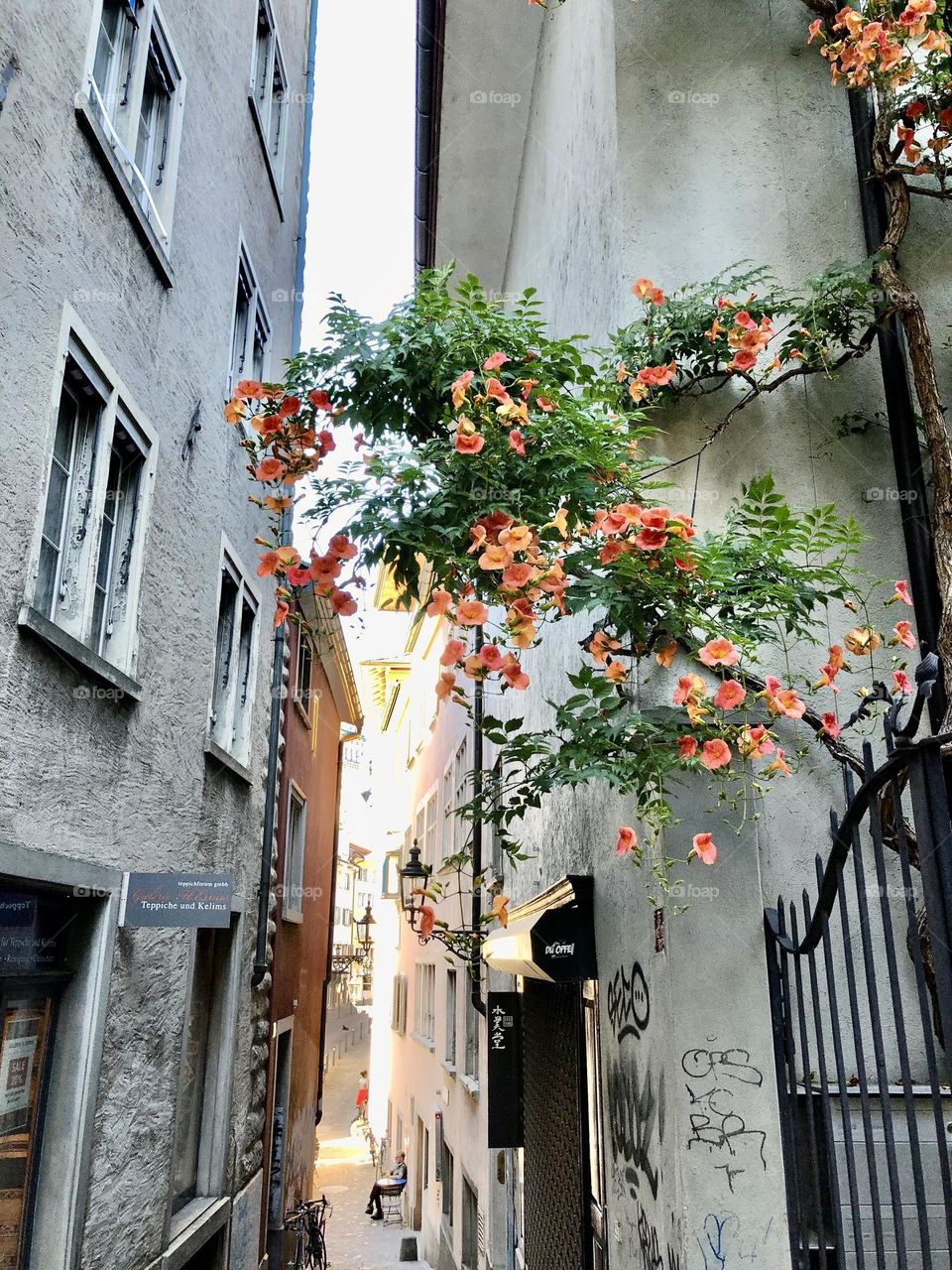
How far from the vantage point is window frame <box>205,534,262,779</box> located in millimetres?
7516

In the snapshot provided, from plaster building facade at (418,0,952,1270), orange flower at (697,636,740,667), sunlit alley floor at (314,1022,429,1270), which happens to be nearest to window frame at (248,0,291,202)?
plaster building facade at (418,0,952,1270)

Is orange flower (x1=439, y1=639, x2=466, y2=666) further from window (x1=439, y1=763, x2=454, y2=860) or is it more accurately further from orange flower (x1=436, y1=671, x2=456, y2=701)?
window (x1=439, y1=763, x2=454, y2=860)

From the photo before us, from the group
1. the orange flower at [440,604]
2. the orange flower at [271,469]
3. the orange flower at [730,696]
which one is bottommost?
the orange flower at [730,696]

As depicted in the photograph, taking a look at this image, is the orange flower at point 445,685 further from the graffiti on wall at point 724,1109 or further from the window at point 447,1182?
the window at point 447,1182

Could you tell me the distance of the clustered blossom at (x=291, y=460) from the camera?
393 cm

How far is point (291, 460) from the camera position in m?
4.15

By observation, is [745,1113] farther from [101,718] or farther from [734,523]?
[101,718]

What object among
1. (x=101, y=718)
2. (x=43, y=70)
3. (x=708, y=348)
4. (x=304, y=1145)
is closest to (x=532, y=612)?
(x=708, y=348)

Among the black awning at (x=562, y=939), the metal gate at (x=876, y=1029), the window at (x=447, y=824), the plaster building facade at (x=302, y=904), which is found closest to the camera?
the metal gate at (x=876, y=1029)

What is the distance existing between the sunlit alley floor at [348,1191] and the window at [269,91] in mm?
15828

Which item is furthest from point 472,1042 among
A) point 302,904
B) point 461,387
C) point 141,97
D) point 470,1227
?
point 141,97

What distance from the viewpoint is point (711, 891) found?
12.7ft

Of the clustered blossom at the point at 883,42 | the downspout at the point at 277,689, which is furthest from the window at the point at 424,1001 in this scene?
the clustered blossom at the point at 883,42

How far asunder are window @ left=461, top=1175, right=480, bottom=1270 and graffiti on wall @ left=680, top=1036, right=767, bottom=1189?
853 centimetres
